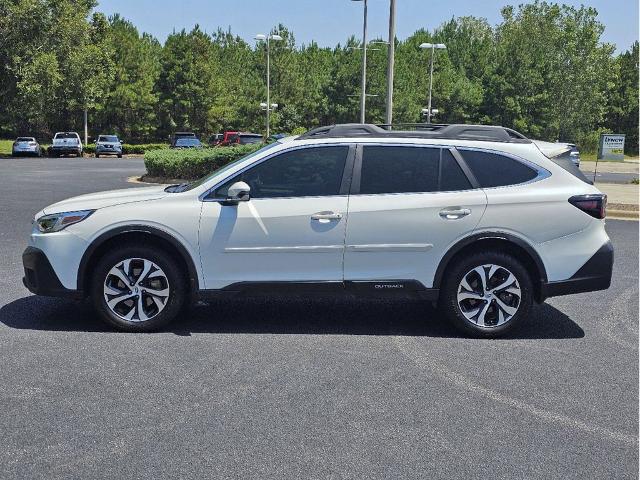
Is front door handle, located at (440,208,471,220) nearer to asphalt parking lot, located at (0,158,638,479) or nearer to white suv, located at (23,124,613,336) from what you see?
white suv, located at (23,124,613,336)

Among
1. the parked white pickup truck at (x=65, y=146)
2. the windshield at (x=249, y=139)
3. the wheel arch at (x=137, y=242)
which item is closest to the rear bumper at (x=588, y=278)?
the wheel arch at (x=137, y=242)

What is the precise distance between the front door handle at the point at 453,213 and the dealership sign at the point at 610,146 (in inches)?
699

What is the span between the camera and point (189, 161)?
883 inches

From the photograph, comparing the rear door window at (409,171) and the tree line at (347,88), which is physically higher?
the tree line at (347,88)

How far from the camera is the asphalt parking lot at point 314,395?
12.8ft

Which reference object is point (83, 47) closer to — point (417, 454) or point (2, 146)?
point (2, 146)

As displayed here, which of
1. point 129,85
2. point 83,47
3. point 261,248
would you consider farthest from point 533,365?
point 129,85

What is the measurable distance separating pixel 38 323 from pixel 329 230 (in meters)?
2.68

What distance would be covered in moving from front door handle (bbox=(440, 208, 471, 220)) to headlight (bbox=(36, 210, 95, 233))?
2.96 meters

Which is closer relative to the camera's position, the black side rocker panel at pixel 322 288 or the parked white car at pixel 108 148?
the black side rocker panel at pixel 322 288

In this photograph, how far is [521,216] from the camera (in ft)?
20.5

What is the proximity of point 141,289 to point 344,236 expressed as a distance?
1.76m

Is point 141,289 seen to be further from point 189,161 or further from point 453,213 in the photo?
point 189,161

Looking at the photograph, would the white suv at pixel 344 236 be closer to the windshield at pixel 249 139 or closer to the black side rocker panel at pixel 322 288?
the black side rocker panel at pixel 322 288
